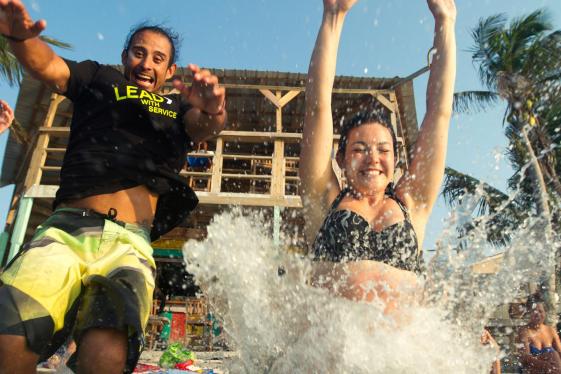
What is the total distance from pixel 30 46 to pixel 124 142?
1.70 feet

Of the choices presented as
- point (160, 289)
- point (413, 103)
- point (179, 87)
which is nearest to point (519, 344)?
point (413, 103)

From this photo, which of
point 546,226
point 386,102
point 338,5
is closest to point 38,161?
point 386,102

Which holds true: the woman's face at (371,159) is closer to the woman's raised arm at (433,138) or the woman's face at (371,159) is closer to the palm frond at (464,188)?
the woman's raised arm at (433,138)

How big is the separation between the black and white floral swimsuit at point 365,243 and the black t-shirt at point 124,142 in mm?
677

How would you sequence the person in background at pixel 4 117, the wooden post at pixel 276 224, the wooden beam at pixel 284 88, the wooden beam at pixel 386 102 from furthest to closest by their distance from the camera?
the wooden beam at pixel 284 88 < the wooden beam at pixel 386 102 < the wooden post at pixel 276 224 < the person in background at pixel 4 117

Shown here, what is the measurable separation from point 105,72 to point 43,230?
89 cm

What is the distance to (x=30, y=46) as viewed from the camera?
1862mm

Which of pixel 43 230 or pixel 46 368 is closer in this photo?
pixel 43 230

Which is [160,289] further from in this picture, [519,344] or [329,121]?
[329,121]

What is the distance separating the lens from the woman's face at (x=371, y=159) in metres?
2.21

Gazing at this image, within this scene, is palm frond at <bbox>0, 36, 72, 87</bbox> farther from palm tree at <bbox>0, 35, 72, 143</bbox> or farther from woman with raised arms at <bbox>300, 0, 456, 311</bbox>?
woman with raised arms at <bbox>300, 0, 456, 311</bbox>

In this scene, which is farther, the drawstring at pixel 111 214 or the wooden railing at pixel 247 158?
the wooden railing at pixel 247 158

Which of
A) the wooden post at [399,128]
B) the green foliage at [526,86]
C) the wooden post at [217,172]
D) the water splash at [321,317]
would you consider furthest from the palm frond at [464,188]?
the water splash at [321,317]

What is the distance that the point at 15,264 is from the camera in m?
1.66
